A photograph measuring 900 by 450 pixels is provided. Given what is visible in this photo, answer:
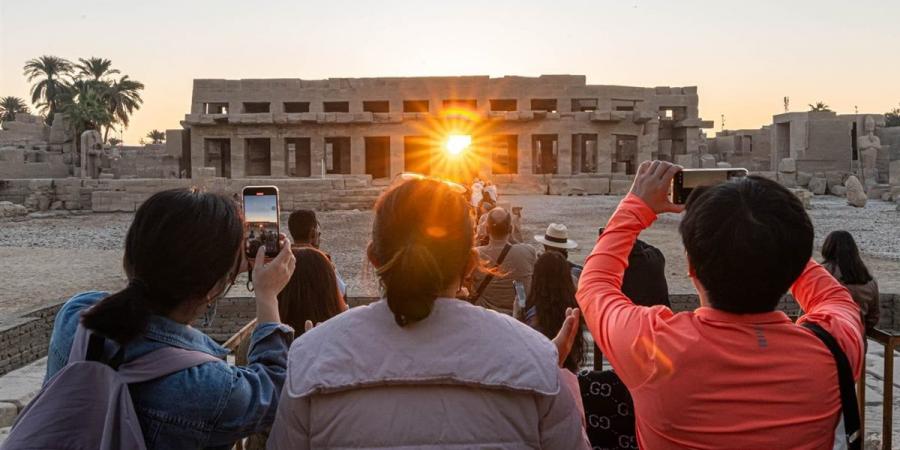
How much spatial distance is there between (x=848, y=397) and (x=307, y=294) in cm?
255

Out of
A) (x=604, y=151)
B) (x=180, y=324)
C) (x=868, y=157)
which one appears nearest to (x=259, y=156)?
(x=604, y=151)

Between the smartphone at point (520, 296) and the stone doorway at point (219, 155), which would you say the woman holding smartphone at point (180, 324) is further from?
the stone doorway at point (219, 155)

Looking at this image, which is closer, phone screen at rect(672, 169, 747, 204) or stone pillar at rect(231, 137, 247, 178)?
phone screen at rect(672, 169, 747, 204)

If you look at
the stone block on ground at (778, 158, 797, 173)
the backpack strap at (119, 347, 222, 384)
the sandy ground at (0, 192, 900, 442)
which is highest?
the stone block on ground at (778, 158, 797, 173)

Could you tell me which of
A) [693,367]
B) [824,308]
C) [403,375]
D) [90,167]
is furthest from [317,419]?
[90,167]

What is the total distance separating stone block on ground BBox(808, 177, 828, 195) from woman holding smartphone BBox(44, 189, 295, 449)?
116 ft

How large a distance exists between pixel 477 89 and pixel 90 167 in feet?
60.9

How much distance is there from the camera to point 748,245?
1662 millimetres

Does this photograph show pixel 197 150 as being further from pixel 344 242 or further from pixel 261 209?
pixel 261 209

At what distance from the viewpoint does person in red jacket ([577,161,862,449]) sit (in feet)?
5.42

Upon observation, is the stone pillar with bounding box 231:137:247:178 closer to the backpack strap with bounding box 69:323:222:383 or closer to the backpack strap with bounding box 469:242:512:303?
the backpack strap with bounding box 469:242:512:303

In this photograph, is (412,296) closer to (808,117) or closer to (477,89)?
(477,89)

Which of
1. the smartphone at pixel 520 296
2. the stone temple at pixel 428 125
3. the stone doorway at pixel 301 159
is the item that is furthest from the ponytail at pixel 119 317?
the stone doorway at pixel 301 159

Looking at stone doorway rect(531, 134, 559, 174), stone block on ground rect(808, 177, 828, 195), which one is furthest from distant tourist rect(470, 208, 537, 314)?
stone doorway rect(531, 134, 559, 174)
